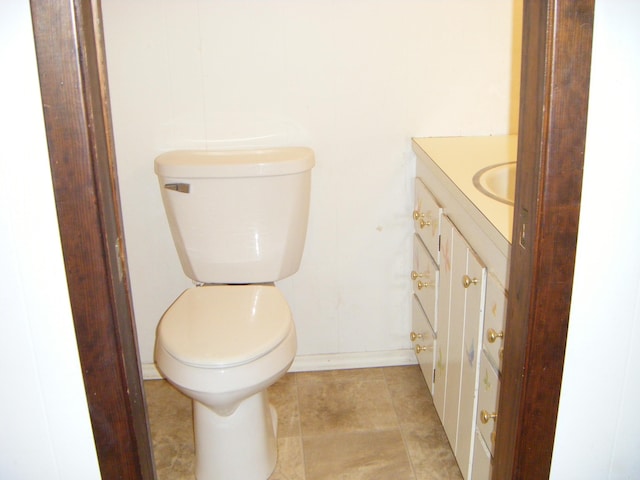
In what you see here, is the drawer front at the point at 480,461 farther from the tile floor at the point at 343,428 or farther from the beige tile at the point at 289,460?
the beige tile at the point at 289,460

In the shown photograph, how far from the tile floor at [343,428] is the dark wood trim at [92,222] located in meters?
1.02

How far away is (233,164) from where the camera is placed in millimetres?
1992

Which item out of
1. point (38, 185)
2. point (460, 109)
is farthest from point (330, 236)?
point (38, 185)

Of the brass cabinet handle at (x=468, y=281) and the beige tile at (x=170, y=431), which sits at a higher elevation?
the brass cabinet handle at (x=468, y=281)

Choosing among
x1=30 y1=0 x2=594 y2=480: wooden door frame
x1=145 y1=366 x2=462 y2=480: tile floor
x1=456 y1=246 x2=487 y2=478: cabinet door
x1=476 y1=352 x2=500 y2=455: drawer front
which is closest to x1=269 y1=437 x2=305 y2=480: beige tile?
x1=145 y1=366 x2=462 y2=480: tile floor

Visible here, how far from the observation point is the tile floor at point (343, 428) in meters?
2.01

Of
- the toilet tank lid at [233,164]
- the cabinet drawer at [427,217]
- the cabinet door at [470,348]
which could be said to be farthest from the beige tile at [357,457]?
the toilet tank lid at [233,164]

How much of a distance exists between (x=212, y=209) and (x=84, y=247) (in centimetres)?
110

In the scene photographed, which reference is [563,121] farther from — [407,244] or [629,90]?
[407,244]

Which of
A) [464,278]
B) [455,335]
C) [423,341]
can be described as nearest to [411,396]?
[423,341]

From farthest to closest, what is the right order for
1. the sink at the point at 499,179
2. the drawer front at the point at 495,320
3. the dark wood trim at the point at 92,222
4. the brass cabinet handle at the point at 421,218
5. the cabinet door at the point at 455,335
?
the brass cabinet handle at the point at 421,218 < the sink at the point at 499,179 < the cabinet door at the point at 455,335 < the drawer front at the point at 495,320 < the dark wood trim at the point at 92,222

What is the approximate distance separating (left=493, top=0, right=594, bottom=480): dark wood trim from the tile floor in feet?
2.98

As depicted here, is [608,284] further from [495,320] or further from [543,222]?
[495,320]

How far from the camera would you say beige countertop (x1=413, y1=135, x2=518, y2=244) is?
1516 mm
